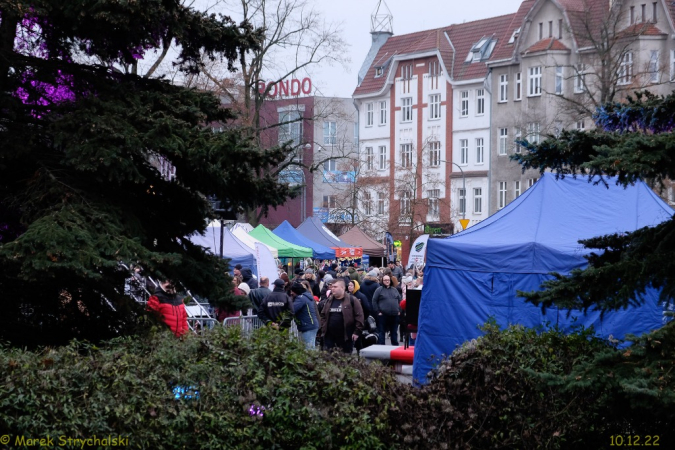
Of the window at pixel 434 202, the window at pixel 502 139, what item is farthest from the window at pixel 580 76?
the window at pixel 434 202

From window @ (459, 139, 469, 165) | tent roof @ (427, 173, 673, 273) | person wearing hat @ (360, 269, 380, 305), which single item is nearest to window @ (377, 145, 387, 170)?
window @ (459, 139, 469, 165)

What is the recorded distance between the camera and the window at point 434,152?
234 feet

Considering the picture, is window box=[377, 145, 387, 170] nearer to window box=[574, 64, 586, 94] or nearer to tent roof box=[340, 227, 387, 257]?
window box=[574, 64, 586, 94]

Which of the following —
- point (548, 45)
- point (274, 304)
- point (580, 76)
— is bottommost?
point (274, 304)

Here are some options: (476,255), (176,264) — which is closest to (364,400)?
(176,264)

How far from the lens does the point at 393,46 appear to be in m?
77.4

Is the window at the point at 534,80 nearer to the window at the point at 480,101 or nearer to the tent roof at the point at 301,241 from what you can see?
the window at the point at 480,101

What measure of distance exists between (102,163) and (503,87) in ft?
197

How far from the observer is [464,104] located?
7038 cm

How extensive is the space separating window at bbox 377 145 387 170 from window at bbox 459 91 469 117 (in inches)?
318

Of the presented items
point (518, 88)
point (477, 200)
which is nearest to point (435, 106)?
point (477, 200)

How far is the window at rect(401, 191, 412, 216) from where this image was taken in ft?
198

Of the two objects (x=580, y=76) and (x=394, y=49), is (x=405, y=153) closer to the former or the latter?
(x=394, y=49)

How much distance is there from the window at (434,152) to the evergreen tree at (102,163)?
61642 mm
